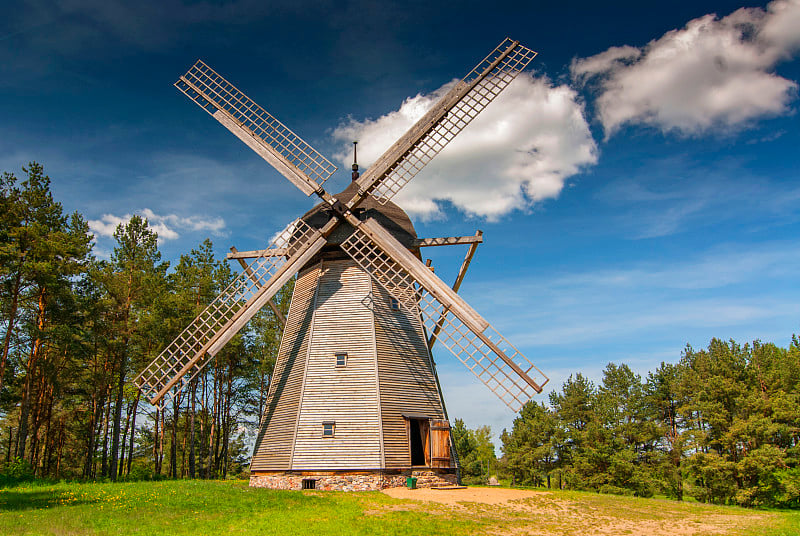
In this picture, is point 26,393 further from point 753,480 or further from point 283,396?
point 753,480

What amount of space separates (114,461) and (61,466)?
2045 centimetres

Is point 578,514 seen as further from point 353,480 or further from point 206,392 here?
point 206,392

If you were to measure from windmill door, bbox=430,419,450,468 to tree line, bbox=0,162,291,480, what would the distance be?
1836cm

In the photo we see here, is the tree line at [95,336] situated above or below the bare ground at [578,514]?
above

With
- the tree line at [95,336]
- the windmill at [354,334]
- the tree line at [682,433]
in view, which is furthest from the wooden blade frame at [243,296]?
the tree line at [682,433]

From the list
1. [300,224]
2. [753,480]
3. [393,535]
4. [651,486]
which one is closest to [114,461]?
[300,224]

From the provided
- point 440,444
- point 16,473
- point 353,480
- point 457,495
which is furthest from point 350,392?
point 16,473

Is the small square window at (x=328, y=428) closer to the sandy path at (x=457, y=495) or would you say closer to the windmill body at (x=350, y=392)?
the windmill body at (x=350, y=392)

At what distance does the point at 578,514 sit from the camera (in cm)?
1642

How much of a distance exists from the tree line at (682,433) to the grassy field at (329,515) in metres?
17.2

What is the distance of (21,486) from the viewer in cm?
2197

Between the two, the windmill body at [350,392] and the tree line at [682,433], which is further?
the tree line at [682,433]

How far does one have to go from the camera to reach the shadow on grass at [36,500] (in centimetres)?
1598

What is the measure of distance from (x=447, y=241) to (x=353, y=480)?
10038 mm
